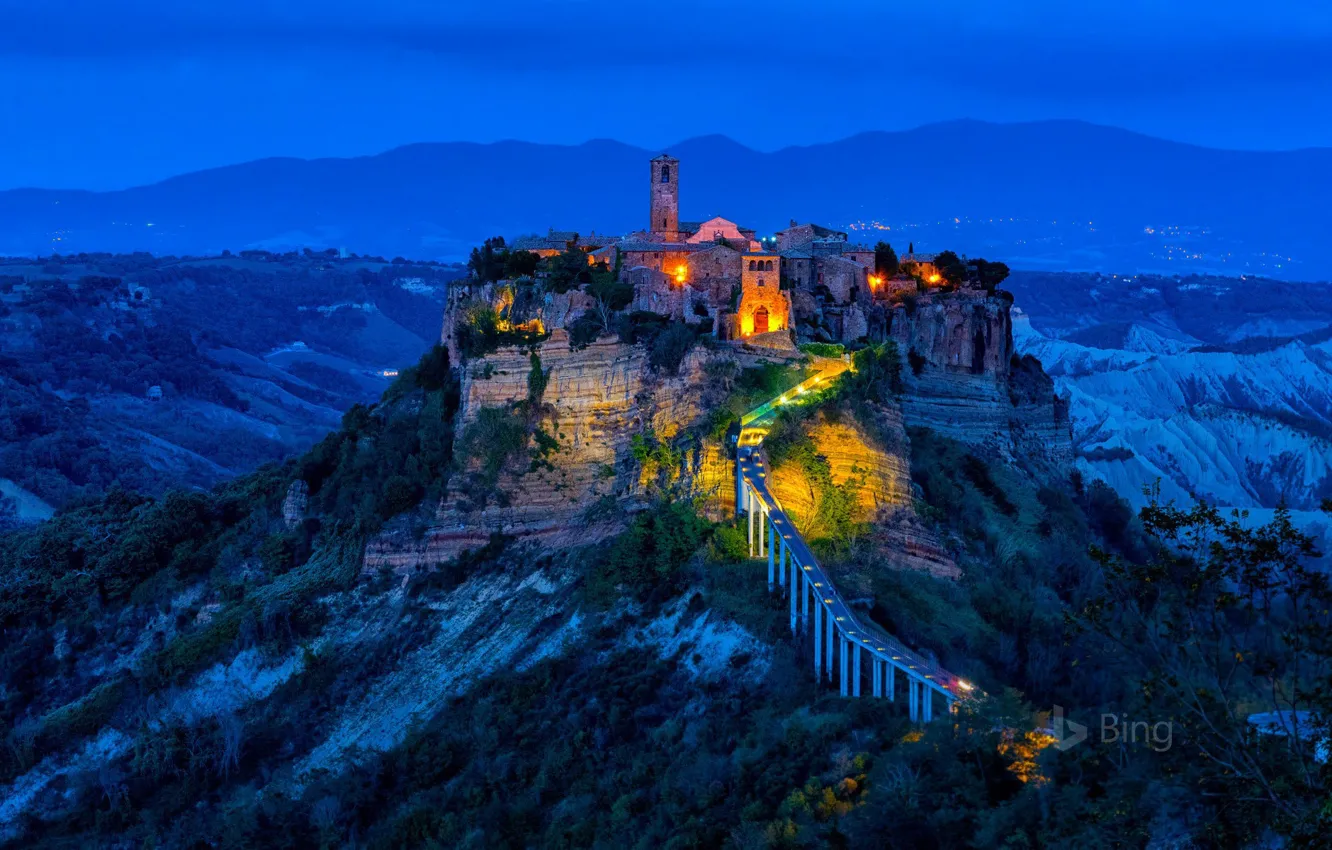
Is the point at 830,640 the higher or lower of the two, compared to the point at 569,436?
lower

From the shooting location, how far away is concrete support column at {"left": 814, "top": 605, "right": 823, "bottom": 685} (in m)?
30.4

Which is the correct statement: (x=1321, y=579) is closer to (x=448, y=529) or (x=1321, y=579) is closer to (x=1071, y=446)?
(x=448, y=529)

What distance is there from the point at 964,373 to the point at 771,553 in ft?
55.3

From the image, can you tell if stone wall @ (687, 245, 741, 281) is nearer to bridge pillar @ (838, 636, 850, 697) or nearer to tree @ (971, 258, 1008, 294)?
tree @ (971, 258, 1008, 294)

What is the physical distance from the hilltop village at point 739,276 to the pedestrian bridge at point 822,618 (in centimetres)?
509

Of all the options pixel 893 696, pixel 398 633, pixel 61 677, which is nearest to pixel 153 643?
pixel 61 677

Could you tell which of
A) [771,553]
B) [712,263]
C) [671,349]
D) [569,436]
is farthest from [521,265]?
[771,553]

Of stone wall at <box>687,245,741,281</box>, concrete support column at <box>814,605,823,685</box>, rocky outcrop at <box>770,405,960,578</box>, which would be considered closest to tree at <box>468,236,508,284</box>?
stone wall at <box>687,245,741,281</box>

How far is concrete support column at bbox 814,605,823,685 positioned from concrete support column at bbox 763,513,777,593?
230 centimetres

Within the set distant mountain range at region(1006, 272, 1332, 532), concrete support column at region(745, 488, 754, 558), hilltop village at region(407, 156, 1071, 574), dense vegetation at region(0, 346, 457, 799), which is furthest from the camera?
distant mountain range at region(1006, 272, 1332, 532)

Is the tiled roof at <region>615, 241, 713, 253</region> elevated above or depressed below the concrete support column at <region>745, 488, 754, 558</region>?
above

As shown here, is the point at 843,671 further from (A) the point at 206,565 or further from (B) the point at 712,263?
(A) the point at 206,565

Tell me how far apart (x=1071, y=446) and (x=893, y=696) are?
24.9 meters

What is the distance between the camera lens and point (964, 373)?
48.3m
